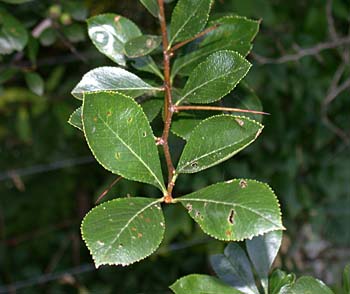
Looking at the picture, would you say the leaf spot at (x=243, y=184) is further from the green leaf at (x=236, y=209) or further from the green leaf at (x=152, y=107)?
the green leaf at (x=152, y=107)

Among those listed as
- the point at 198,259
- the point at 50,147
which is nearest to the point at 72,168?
the point at 50,147

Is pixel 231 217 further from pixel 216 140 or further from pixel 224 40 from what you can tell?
pixel 224 40

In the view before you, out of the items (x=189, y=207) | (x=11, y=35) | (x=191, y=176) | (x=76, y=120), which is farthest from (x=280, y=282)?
(x=191, y=176)

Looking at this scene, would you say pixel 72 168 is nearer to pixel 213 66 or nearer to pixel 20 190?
pixel 20 190

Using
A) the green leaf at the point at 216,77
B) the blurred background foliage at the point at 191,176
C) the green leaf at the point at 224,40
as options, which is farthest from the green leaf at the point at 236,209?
the blurred background foliage at the point at 191,176

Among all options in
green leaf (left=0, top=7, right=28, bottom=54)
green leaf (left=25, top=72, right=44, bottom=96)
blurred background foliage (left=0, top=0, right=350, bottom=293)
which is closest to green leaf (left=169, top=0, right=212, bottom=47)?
green leaf (left=0, top=7, right=28, bottom=54)

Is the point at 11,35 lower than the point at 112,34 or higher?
lower

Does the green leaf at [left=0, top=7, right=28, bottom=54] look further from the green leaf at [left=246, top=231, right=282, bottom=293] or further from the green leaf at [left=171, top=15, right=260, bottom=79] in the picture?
the green leaf at [left=246, top=231, right=282, bottom=293]

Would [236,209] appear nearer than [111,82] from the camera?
Yes
